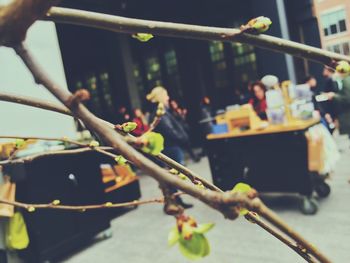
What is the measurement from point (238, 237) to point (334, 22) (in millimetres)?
5228

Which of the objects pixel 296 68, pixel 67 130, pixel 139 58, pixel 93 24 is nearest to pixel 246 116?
pixel 67 130

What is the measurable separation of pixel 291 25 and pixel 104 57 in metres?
6.50

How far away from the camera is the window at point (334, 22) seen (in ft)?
22.6

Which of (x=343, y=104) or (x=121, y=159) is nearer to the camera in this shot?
(x=121, y=159)

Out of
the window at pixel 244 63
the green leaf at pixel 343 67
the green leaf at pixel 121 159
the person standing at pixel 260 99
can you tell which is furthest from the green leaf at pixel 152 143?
the window at pixel 244 63

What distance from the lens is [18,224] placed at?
3.67 metres

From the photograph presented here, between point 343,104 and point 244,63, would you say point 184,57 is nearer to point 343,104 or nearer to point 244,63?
point 244,63

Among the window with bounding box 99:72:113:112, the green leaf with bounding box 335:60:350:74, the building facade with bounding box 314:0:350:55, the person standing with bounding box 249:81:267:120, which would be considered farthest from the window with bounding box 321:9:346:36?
the window with bounding box 99:72:113:112

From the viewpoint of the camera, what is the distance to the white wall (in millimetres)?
4363

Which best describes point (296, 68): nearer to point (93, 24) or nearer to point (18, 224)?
point (18, 224)

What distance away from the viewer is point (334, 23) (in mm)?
7246

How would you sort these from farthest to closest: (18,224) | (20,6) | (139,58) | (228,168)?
(139,58) < (228,168) < (18,224) < (20,6)

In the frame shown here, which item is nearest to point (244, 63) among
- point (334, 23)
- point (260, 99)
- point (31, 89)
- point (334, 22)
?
point (334, 22)

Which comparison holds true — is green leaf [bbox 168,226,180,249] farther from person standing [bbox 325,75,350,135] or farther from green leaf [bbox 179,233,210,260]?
person standing [bbox 325,75,350,135]
